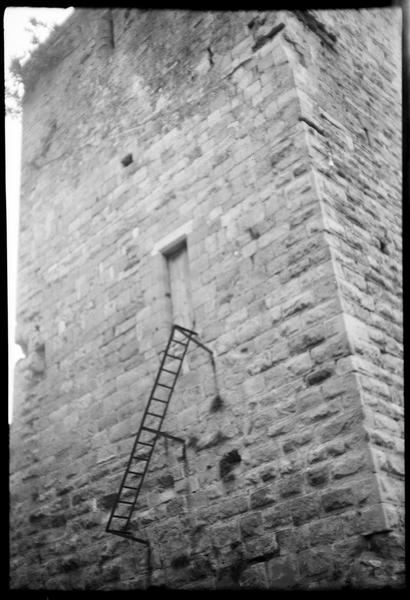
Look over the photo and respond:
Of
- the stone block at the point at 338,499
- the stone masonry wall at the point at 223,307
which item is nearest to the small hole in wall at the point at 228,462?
the stone masonry wall at the point at 223,307

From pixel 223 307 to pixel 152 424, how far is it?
4.06 feet

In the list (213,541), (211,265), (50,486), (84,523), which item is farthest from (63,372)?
(213,541)

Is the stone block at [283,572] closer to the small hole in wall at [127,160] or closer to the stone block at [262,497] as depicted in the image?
the stone block at [262,497]

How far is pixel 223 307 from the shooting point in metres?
5.61

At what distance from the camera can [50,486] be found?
6770 mm

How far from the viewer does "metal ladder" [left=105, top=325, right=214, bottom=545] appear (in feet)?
18.5

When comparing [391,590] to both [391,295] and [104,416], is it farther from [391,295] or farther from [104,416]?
[104,416]

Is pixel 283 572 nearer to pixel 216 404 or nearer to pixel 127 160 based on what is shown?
pixel 216 404

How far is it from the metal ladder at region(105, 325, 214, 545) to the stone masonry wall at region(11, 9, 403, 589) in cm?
12

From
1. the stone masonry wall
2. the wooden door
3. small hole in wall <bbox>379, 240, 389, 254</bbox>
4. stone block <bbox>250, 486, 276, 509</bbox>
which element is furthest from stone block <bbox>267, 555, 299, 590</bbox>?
small hole in wall <bbox>379, 240, 389, 254</bbox>

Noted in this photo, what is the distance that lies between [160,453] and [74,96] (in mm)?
5122

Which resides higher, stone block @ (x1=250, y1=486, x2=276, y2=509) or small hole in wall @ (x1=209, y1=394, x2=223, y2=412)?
small hole in wall @ (x1=209, y1=394, x2=223, y2=412)

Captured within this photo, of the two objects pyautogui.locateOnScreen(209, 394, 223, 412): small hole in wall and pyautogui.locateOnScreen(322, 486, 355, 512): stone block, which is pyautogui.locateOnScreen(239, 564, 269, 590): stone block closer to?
pyautogui.locateOnScreen(322, 486, 355, 512): stone block

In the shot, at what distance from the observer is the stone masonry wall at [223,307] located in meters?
4.59
